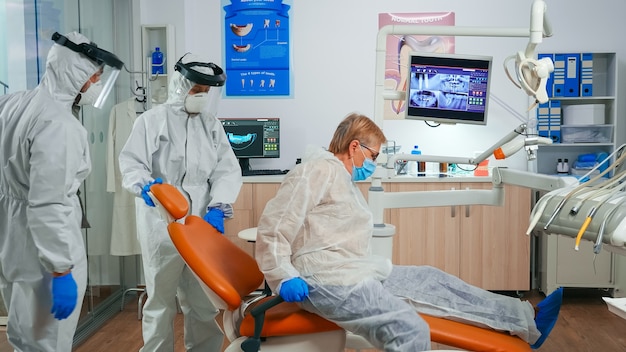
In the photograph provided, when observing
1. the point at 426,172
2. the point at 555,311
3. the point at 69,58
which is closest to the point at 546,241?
the point at 426,172

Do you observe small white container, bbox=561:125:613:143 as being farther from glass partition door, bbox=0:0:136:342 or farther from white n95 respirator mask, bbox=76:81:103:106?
white n95 respirator mask, bbox=76:81:103:106

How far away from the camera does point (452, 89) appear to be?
275 centimetres

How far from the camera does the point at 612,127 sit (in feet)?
14.4

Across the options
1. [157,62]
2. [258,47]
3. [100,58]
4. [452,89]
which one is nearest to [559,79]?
[452,89]

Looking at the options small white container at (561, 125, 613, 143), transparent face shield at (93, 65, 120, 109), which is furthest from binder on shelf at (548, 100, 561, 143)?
transparent face shield at (93, 65, 120, 109)

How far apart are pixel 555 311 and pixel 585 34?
3.01 meters

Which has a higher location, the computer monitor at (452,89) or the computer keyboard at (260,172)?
the computer monitor at (452,89)

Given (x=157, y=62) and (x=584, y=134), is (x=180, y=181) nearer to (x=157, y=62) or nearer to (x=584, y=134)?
(x=157, y=62)

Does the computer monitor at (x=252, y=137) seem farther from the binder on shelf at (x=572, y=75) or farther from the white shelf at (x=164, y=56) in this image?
the binder on shelf at (x=572, y=75)

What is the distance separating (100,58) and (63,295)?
780 mm

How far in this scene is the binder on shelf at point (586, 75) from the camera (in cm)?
439

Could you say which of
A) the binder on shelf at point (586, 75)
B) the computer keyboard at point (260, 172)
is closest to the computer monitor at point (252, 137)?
the computer keyboard at point (260, 172)

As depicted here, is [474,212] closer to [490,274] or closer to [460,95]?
[490,274]

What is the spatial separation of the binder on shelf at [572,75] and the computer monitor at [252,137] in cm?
197
